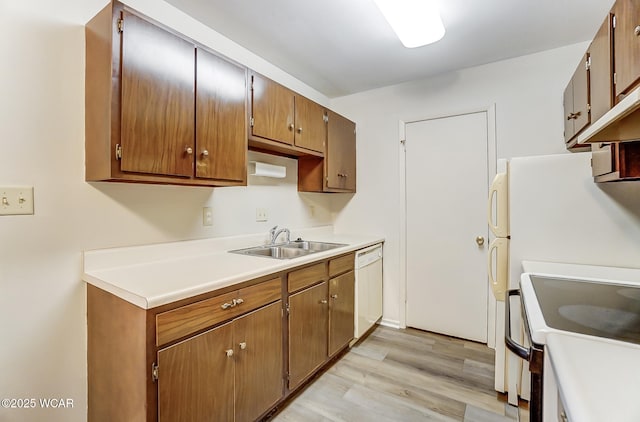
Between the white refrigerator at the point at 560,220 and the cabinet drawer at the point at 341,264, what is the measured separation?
101cm

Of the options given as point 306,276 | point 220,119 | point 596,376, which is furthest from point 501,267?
point 220,119

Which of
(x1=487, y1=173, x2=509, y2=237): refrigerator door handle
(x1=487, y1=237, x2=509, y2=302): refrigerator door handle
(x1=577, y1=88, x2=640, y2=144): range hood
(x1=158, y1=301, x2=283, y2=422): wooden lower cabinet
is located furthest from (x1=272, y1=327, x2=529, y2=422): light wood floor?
(x1=577, y1=88, x2=640, y2=144): range hood

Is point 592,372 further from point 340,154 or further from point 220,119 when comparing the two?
point 340,154

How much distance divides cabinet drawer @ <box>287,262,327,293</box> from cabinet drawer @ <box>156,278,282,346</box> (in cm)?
14

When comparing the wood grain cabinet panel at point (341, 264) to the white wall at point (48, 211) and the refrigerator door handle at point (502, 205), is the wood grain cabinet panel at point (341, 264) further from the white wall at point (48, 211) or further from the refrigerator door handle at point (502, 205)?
the white wall at point (48, 211)

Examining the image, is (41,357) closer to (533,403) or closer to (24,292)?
(24,292)

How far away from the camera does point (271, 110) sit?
2059 mm

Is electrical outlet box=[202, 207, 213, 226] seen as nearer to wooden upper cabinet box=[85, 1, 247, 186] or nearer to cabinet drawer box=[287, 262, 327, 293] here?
wooden upper cabinet box=[85, 1, 247, 186]

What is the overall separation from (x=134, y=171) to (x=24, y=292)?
68 centimetres

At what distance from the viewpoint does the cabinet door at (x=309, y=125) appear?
2.32 m

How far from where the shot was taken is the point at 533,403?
0.99m

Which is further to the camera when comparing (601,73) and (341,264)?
(341,264)

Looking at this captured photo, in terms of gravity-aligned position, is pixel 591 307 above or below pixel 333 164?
below

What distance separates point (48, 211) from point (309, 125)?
5.63 feet
